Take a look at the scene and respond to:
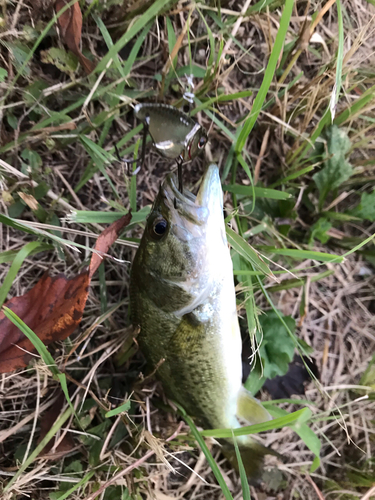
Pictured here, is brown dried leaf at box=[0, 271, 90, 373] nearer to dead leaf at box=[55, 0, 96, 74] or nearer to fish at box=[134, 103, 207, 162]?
fish at box=[134, 103, 207, 162]

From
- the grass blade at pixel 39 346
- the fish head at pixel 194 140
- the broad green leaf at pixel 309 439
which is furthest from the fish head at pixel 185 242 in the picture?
the broad green leaf at pixel 309 439

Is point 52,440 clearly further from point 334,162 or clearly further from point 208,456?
point 334,162

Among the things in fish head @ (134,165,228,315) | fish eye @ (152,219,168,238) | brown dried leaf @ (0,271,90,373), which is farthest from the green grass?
fish eye @ (152,219,168,238)

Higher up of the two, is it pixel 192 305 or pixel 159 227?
pixel 159 227

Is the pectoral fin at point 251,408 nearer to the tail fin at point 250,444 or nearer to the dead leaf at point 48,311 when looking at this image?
the tail fin at point 250,444

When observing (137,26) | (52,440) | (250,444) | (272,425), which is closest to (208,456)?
(272,425)
